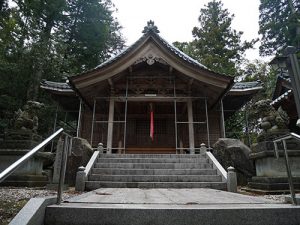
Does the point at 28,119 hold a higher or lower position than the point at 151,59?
lower

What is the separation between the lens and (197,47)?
24.9 m

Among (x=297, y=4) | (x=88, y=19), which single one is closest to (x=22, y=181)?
(x=88, y=19)

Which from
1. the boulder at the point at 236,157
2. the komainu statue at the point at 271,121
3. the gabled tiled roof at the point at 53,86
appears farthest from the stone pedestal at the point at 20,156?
the komainu statue at the point at 271,121

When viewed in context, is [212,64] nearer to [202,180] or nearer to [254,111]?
[254,111]

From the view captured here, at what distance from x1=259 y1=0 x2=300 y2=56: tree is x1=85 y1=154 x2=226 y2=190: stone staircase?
15007 millimetres

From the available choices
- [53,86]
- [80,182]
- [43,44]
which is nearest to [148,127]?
[53,86]

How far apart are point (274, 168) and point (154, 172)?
329 centimetres

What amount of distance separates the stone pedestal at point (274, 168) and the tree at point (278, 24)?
14.2 metres

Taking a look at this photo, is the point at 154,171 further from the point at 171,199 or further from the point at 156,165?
the point at 171,199

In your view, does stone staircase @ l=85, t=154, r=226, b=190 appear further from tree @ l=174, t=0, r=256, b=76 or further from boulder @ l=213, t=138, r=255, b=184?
tree @ l=174, t=0, r=256, b=76

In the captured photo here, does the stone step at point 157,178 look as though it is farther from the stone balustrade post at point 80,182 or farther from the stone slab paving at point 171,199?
the stone slab paving at point 171,199

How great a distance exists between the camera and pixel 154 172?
6.83 meters

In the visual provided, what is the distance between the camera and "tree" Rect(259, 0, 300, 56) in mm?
A: 17312

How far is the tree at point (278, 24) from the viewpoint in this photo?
17.3 m
